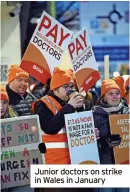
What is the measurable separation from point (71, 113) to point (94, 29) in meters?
15.3

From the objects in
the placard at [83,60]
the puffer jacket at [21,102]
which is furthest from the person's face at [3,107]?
the placard at [83,60]

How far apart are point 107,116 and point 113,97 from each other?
0.22 m

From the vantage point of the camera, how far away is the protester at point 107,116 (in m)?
4.85

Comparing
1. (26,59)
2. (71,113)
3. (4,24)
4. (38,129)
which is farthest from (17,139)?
(4,24)

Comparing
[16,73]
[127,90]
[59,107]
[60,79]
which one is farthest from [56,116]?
[127,90]

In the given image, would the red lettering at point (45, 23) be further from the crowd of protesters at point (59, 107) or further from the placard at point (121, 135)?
the placard at point (121, 135)

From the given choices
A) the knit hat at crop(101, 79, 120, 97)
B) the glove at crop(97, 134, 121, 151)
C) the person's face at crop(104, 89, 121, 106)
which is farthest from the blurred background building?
the glove at crop(97, 134, 121, 151)

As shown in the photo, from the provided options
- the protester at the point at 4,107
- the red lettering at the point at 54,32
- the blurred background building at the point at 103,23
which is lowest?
the protester at the point at 4,107

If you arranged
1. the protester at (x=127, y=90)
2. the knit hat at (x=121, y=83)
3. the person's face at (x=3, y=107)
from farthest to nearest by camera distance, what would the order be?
the protester at (x=127, y=90) → the knit hat at (x=121, y=83) → the person's face at (x=3, y=107)

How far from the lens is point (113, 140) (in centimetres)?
493

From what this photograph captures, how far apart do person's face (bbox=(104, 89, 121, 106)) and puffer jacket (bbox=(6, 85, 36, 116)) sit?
0.67 meters

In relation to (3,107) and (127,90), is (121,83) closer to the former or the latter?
(127,90)

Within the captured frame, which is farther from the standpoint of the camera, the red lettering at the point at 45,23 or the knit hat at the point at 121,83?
the knit hat at the point at 121,83

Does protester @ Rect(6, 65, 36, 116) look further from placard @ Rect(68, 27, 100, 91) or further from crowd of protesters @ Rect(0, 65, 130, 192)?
placard @ Rect(68, 27, 100, 91)
